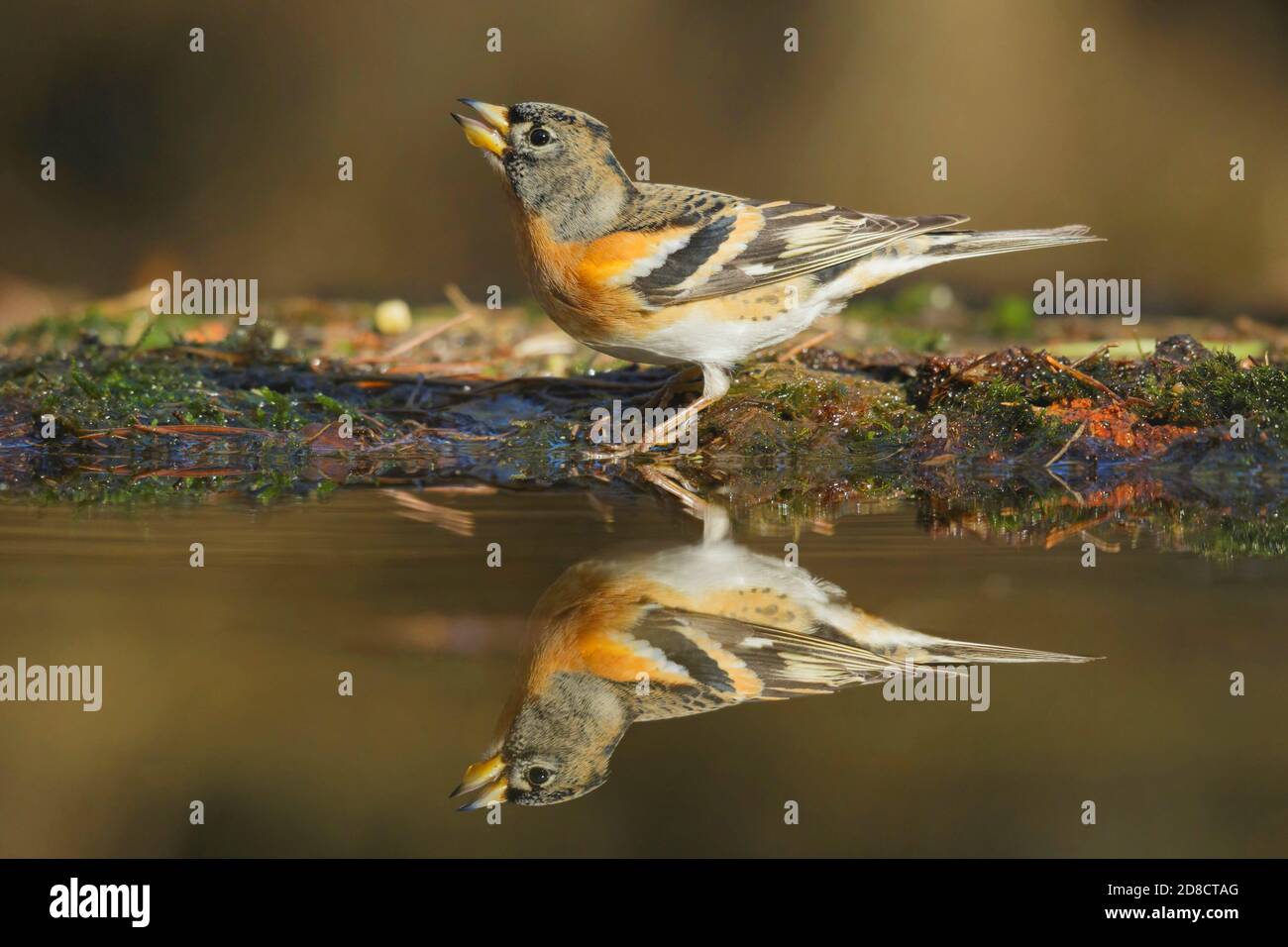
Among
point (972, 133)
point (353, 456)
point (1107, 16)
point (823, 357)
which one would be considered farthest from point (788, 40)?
point (353, 456)

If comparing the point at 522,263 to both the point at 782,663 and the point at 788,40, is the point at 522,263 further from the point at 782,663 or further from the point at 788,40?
the point at 788,40

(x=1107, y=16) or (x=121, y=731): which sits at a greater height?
(x=1107, y=16)

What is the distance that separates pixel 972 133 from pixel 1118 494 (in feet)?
21.6

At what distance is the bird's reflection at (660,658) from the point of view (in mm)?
3381

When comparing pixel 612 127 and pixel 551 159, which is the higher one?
pixel 612 127

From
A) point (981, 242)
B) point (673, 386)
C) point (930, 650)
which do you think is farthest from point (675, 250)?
point (930, 650)

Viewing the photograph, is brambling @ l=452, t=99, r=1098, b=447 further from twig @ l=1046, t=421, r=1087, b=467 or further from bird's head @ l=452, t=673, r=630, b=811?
bird's head @ l=452, t=673, r=630, b=811

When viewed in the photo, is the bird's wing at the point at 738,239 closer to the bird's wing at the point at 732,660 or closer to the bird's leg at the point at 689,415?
the bird's leg at the point at 689,415

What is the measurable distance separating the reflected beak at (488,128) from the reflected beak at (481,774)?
4.28m

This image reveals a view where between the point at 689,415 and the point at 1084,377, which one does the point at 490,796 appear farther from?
the point at 1084,377

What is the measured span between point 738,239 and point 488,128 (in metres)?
1.33

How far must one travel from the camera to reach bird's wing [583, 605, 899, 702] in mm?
3758

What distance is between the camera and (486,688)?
3562 mm

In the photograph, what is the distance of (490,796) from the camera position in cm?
320
